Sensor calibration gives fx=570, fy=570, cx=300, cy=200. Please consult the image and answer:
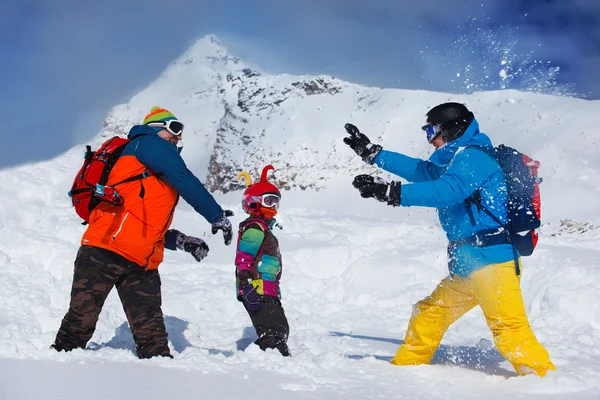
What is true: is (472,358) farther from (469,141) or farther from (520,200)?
(469,141)

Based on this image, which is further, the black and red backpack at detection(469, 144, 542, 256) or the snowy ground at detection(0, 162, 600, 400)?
the black and red backpack at detection(469, 144, 542, 256)

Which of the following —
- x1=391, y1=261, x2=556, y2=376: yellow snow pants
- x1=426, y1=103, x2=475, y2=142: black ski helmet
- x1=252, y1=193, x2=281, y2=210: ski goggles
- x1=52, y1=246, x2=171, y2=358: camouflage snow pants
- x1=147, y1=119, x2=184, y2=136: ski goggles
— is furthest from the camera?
x1=252, y1=193, x2=281, y2=210: ski goggles

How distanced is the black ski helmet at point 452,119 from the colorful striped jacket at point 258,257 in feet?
5.72

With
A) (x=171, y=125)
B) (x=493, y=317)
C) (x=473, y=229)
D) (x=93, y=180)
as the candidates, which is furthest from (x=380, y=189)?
(x=93, y=180)

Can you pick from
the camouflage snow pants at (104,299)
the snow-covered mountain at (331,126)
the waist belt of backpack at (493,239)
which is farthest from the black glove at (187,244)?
the snow-covered mountain at (331,126)

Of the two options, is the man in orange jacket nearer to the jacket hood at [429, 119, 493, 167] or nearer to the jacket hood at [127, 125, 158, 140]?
the jacket hood at [127, 125, 158, 140]

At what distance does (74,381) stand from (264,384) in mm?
996

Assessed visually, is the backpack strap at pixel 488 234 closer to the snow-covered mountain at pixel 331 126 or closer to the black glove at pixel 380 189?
the black glove at pixel 380 189

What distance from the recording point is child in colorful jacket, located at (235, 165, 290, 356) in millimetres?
4598

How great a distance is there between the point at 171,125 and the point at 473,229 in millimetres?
2308

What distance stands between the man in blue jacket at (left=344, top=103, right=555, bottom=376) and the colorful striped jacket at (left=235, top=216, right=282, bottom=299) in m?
1.32

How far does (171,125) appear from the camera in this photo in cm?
429

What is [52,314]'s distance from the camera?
18.1 ft

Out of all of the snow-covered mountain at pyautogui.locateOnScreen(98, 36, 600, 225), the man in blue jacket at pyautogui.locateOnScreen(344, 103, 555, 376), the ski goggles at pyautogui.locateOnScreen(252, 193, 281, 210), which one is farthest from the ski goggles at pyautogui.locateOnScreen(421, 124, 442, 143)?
the snow-covered mountain at pyautogui.locateOnScreen(98, 36, 600, 225)
